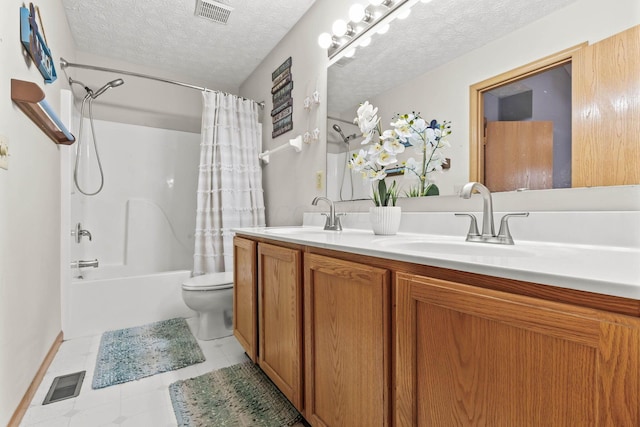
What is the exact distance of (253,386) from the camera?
4.85 feet

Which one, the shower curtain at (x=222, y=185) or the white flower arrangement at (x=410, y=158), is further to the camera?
the shower curtain at (x=222, y=185)

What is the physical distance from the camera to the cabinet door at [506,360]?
0.41m

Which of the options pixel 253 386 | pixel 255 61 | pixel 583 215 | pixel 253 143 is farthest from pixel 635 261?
pixel 255 61

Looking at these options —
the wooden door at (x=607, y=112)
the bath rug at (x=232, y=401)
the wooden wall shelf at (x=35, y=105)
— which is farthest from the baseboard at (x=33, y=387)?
the wooden door at (x=607, y=112)

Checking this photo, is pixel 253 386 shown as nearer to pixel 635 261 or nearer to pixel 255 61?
pixel 635 261

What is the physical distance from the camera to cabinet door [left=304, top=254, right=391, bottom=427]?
2.54 ft

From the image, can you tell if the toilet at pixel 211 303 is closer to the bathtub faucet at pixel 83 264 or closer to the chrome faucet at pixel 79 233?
the bathtub faucet at pixel 83 264

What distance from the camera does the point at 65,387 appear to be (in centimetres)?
148

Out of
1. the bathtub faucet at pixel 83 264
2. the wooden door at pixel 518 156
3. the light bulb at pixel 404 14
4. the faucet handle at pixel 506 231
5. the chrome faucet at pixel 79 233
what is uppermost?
the light bulb at pixel 404 14

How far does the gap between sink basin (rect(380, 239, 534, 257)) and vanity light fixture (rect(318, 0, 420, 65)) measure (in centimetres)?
110

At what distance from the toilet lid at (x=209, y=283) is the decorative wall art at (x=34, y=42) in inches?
55.3

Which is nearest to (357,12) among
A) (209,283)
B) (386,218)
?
(386,218)

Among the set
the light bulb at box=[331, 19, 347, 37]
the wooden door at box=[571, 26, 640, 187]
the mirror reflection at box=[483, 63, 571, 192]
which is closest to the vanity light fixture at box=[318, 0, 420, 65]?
the light bulb at box=[331, 19, 347, 37]

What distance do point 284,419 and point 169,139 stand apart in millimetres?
2811
